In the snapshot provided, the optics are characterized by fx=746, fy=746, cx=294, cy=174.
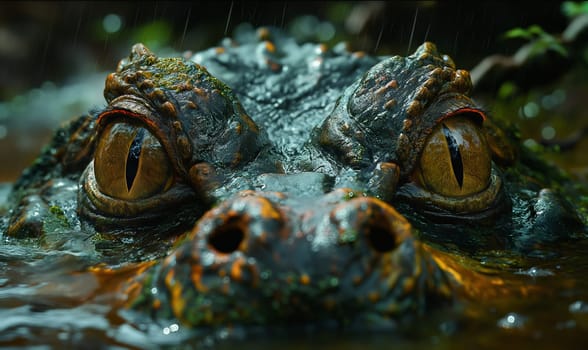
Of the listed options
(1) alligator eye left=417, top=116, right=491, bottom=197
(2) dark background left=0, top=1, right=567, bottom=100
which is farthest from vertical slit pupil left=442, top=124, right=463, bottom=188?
(2) dark background left=0, top=1, right=567, bottom=100

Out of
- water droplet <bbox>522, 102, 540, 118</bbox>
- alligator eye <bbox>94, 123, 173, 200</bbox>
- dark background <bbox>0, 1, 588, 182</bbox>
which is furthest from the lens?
water droplet <bbox>522, 102, 540, 118</bbox>

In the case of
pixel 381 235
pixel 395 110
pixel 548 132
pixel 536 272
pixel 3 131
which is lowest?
pixel 3 131

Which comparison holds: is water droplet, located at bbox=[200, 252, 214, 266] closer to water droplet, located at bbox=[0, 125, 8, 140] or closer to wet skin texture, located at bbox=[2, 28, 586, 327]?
wet skin texture, located at bbox=[2, 28, 586, 327]

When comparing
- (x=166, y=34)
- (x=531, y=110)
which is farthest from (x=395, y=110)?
(x=166, y=34)

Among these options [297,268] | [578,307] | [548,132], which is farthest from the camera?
[548,132]

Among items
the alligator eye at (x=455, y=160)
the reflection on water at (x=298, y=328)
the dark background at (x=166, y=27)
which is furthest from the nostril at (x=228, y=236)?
the dark background at (x=166, y=27)

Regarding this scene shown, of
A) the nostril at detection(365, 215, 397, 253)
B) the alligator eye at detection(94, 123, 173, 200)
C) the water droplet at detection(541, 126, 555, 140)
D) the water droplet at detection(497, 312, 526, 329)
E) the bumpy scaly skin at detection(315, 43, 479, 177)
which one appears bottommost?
the water droplet at detection(541, 126, 555, 140)

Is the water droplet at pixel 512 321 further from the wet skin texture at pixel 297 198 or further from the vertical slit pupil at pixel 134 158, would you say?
the vertical slit pupil at pixel 134 158

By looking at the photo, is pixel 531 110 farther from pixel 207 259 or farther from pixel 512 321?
pixel 207 259
